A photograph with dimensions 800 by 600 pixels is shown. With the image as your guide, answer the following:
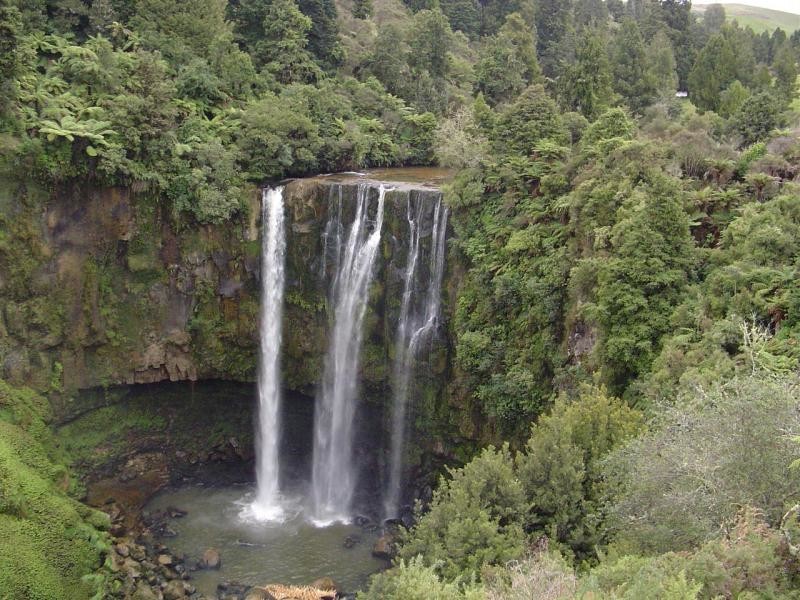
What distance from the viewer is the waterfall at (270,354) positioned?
1023 inches

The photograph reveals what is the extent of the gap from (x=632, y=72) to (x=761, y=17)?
A: 64.6 m

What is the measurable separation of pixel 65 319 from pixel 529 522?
19.2 metres

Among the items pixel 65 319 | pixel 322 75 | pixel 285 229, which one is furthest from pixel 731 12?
pixel 65 319

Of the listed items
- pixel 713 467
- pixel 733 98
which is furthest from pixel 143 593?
pixel 733 98

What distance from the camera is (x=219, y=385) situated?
27953 millimetres

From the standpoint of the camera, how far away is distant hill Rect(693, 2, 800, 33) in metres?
78.8

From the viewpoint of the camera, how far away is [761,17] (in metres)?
86.8

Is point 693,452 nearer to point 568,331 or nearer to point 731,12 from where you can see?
point 568,331

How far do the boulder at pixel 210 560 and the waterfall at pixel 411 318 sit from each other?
6.27 meters

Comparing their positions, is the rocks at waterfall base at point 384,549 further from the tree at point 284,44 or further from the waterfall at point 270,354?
the tree at point 284,44

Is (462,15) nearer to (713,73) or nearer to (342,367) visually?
(713,73)

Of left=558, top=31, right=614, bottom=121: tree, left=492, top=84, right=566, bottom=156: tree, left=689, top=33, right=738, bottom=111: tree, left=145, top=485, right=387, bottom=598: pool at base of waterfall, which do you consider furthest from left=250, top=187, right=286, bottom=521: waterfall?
left=689, top=33, right=738, bottom=111: tree

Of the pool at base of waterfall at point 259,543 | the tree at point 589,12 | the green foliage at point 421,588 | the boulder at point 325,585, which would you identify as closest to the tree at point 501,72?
the tree at point 589,12

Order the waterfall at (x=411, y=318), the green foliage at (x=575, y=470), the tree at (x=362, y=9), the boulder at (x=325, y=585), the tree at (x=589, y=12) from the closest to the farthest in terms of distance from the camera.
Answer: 1. the green foliage at (x=575, y=470)
2. the boulder at (x=325, y=585)
3. the waterfall at (x=411, y=318)
4. the tree at (x=362, y=9)
5. the tree at (x=589, y=12)
